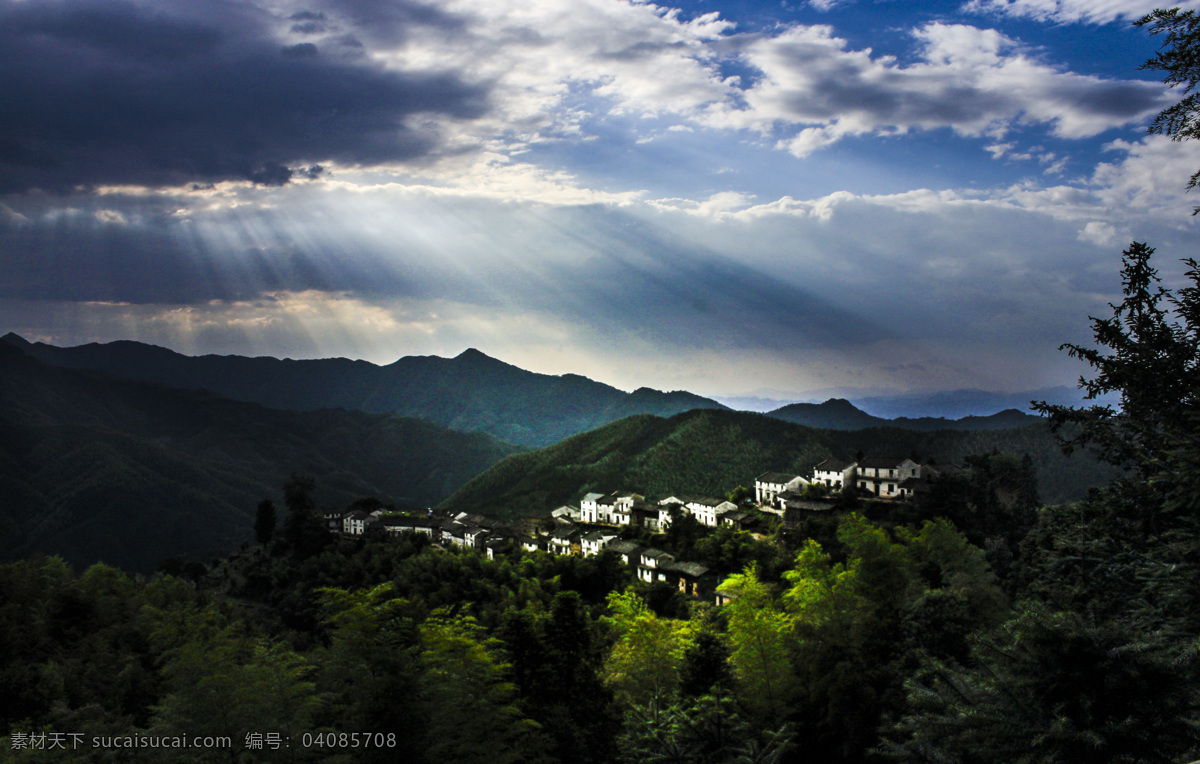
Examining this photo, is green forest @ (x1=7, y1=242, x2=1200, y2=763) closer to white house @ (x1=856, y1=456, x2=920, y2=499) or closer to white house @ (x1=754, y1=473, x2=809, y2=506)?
white house @ (x1=856, y1=456, x2=920, y2=499)

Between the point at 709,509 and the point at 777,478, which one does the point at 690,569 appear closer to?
the point at 709,509

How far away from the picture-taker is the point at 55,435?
13550 centimetres

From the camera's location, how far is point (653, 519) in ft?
185

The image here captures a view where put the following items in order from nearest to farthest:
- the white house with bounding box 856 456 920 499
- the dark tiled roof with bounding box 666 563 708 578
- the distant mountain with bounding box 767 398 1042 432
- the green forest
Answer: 1. the green forest
2. the dark tiled roof with bounding box 666 563 708 578
3. the white house with bounding box 856 456 920 499
4. the distant mountain with bounding box 767 398 1042 432

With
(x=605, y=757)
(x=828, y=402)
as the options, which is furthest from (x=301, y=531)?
(x=828, y=402)

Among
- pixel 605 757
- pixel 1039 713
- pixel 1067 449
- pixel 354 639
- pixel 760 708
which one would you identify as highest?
pixel 1067 449

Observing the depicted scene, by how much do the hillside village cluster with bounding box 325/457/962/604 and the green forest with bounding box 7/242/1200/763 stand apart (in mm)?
2368

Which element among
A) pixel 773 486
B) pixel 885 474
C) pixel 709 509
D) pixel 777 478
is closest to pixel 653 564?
pixel 709 509

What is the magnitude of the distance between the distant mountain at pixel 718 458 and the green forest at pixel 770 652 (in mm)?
34103

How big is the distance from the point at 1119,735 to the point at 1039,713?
673mm

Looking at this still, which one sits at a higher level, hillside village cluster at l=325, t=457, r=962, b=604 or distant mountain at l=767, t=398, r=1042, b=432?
distant mountain at l=767, t=398, r=1042, b=432

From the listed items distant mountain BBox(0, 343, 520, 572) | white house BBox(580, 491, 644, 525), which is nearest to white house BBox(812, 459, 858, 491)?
white house BBox(580, 491, 644, 525)

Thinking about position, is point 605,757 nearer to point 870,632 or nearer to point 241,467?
point 870,632

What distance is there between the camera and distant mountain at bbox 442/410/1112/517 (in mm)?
72562
